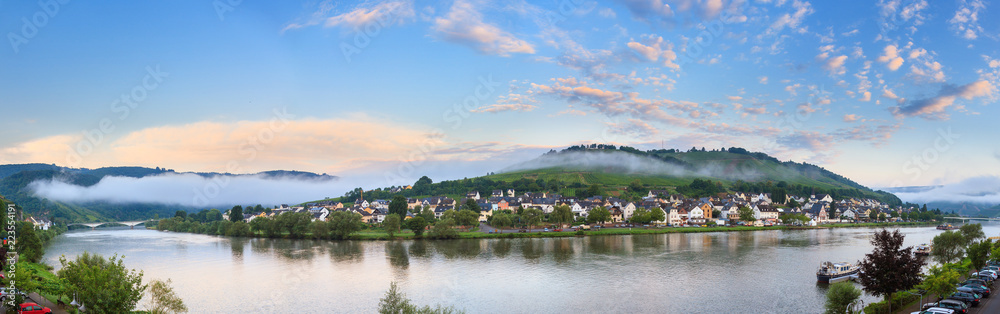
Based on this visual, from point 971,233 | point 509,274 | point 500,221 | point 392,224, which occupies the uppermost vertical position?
point 971,233

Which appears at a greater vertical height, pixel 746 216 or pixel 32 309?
pixel 746 216

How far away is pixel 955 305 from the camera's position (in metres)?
19.2

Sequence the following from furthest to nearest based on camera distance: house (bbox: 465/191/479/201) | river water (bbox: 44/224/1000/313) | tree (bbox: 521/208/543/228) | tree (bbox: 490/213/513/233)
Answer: house (bbox: 465/191/479/201) → tree (bbox: 521/208/543/228) → tree (bbox: 490/213/513/233) → river water (bbox: 44/224/1000/313)

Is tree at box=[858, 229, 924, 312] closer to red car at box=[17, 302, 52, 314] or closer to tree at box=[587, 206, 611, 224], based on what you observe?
red car at box=[17, 302, 52, 314]

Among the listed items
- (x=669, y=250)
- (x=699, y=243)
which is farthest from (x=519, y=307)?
(x=699, y=243)

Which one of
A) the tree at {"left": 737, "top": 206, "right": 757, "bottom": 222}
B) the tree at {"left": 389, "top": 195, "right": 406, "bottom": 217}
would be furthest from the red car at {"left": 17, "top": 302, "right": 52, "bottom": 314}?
the tree at {"left": 737, "top": 206, "right": 757, "bottom": 222}

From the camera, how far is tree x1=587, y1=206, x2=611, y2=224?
76.2 m

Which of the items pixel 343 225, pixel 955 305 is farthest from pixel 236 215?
pixel 955 305

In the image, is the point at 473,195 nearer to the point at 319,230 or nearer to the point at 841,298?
the point at 319,230

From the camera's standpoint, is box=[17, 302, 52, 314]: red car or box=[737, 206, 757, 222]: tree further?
box=[737, 206, 757, 222]: tree

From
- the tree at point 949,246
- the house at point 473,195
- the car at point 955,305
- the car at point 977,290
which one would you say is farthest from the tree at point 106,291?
the house at point 473,195

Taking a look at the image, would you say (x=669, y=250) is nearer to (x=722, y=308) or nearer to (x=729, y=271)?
(x=729, y=271)

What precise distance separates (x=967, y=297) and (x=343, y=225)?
57842 millimetres

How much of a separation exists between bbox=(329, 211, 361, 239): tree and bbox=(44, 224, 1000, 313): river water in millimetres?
5043
